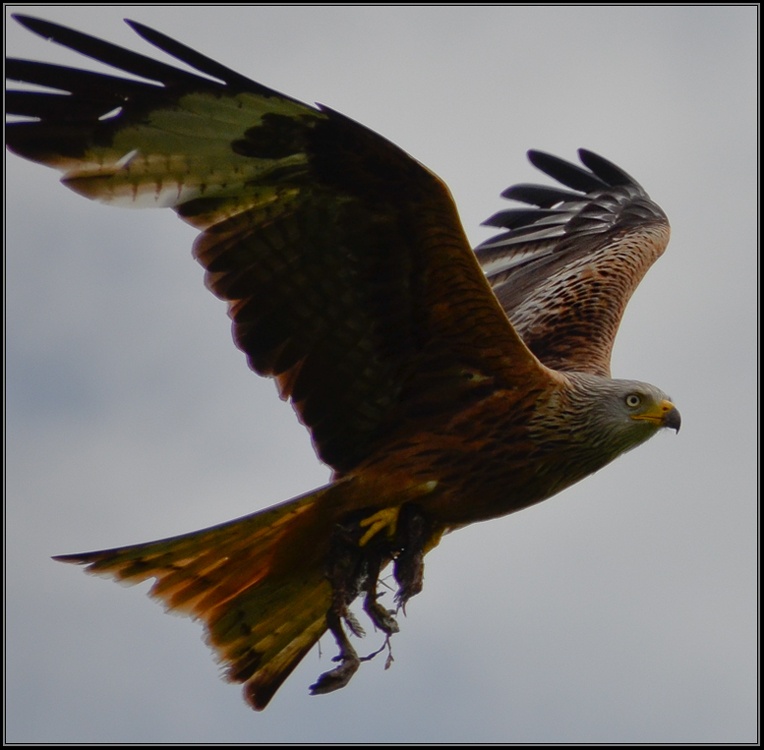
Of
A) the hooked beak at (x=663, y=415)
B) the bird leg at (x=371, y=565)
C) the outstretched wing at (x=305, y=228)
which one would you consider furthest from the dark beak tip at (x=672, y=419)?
the bird leg at (x=371, y=565)

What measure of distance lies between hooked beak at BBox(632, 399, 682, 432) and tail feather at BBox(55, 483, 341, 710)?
1.68 meters

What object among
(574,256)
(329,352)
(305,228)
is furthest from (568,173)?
(305,228)

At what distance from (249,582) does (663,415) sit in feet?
7.57

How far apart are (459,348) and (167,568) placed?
1.83m

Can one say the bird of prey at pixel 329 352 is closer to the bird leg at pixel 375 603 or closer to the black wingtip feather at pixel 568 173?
the bird leg at pixel 375 603

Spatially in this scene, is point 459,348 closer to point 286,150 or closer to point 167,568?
point 286,150

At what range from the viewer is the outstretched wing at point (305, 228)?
6.77 metres

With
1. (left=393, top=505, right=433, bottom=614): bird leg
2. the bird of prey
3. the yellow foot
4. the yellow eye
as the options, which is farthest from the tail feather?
the yellow eye

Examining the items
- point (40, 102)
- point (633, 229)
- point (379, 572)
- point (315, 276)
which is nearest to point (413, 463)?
point (379, 572)

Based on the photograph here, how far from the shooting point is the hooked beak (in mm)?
7531

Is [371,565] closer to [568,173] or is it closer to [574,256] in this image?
[574,256]

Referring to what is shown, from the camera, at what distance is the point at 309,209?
23.2 feet

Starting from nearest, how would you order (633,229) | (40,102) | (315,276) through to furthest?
(40,102) → (315,276) → (633,229)

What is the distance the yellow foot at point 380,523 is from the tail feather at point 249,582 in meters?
0.21
